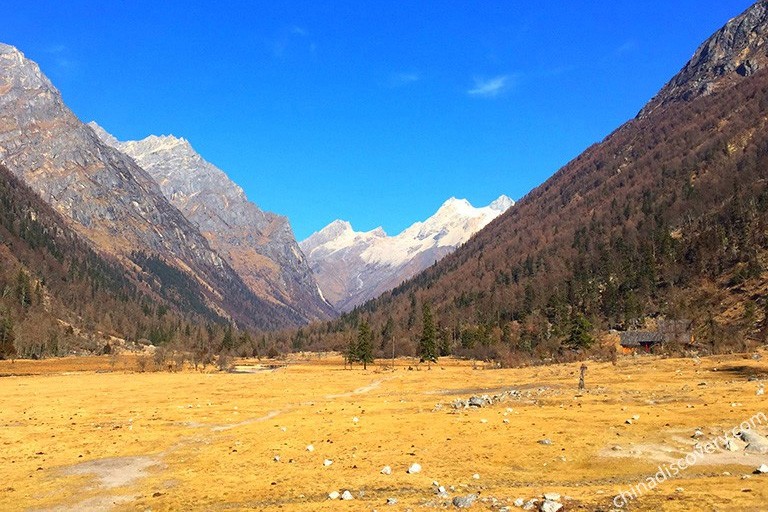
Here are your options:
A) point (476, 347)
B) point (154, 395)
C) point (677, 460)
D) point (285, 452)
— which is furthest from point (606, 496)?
point (476, 347)

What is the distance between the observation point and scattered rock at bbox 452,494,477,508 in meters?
15.6

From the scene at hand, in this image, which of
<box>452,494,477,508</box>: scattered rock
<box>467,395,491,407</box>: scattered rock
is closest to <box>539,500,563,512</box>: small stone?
<box>452,494,477,508</box>: scattered rock

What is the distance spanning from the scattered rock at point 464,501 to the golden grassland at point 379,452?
249mm

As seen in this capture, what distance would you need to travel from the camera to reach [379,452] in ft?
80.5

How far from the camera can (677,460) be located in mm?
20156

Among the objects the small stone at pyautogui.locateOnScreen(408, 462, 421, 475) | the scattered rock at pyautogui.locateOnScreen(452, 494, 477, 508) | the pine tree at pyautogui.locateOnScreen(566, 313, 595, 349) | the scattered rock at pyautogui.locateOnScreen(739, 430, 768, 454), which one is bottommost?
the small stone at pyautogui.locateOnScreen(408, 462, 421, 475)

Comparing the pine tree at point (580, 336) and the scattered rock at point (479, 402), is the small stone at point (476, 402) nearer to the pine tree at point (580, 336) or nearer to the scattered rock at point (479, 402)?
the scattered rock at point (479, 402)

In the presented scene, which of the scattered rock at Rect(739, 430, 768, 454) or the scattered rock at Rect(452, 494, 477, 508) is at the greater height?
the scattered rock at Rect(739, 430, 768, 454)

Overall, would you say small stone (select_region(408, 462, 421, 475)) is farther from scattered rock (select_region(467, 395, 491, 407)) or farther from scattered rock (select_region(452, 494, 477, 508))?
scattered rock (select_region(467, 395, 491, 407))

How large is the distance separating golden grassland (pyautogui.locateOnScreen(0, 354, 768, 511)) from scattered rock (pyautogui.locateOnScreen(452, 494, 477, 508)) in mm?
249

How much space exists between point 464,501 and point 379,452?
9303mm

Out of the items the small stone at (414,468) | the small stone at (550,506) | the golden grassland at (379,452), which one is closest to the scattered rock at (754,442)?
the golden grassland at (379,452)

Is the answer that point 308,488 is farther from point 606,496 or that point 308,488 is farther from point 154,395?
point 154,395

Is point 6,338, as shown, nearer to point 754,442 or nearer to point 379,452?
point 379,452
